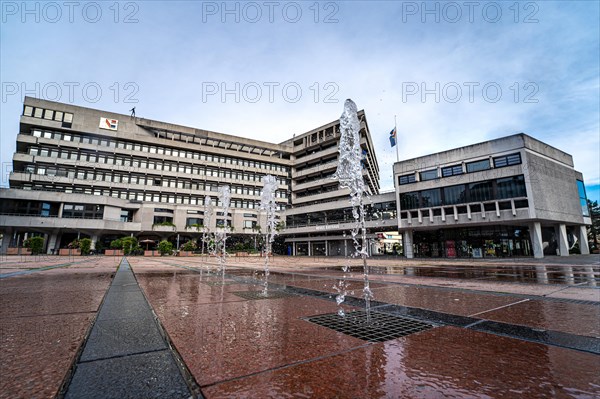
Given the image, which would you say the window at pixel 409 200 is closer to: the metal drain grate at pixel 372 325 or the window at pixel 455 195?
the window at pixel 455 195

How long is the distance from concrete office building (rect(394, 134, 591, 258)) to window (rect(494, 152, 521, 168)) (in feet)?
0.27

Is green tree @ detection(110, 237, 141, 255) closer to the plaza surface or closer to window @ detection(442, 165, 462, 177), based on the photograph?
the plaza surface

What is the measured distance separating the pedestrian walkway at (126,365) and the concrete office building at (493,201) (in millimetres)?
32737

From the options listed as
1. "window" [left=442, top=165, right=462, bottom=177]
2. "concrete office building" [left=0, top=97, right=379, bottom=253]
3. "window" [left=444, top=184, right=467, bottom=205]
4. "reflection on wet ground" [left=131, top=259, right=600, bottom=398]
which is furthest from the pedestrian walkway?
"concrete office building" [left=0, top=97, right=379, bottom=253]

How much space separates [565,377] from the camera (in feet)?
5.08

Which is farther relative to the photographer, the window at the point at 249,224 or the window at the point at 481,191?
the window at the point at 249,224

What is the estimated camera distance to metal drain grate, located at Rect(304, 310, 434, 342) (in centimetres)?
241

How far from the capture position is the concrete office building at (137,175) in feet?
134

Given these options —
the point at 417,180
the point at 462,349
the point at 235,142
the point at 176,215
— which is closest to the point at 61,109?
the point at 176,215

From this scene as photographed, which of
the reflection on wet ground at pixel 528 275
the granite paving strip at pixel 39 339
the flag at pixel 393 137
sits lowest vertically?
the reflection on wet ground at pixel 528 275

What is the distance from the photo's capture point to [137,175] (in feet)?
169

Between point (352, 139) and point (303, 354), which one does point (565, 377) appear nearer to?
point (303, 354)

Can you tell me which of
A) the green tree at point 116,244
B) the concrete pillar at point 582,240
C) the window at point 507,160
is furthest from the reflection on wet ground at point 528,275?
the green tree at point 116,244

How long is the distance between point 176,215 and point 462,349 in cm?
5406
